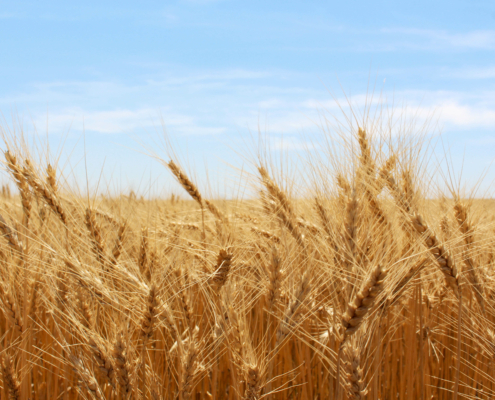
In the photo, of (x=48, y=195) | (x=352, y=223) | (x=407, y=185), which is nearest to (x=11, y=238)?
(x=48, y=195)

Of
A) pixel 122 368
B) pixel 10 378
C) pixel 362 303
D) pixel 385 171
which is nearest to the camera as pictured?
pixel 362 303

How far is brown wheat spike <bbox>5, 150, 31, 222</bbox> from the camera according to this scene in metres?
2.51

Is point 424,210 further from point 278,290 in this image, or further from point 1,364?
point 1,364

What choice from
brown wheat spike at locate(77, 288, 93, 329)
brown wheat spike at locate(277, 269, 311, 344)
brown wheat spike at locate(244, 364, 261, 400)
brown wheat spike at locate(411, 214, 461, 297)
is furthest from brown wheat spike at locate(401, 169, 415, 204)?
brown wheat spike at locate(77, 288, 93, 329)

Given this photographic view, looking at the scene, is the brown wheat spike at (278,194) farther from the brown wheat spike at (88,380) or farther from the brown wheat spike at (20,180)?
the brown wheat spike at (20,180)

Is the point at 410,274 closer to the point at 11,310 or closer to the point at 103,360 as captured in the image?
the point at 103,360

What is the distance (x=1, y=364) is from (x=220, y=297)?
3.39 feet

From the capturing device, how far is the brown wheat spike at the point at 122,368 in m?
1.50

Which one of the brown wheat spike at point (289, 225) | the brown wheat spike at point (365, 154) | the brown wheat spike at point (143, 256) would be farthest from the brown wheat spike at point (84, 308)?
the brown wheat spike at point (365, 154)

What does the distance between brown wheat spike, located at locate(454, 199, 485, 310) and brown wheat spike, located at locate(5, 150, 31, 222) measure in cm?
251

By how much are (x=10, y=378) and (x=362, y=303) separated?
1.61 metres

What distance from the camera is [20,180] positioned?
2.59 meters

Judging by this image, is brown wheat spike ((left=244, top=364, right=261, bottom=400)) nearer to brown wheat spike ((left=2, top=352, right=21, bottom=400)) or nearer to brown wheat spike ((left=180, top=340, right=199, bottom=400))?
brown wheat spike ((left=180, top=340, right=199, bottom=400))

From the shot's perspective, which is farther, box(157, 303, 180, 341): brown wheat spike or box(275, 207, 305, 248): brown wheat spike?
box(275, 207, 305, 248): brown wheat spike
